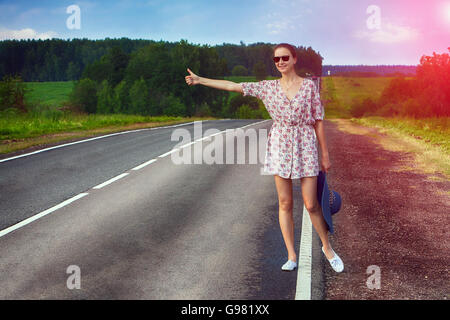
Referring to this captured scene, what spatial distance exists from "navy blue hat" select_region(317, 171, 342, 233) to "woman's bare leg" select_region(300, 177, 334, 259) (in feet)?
0.19

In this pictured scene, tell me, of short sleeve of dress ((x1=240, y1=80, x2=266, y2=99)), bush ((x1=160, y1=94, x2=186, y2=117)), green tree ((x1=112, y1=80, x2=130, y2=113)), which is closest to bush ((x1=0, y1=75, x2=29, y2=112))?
short sleeve of dress ((x1=240, y1=80, x2=266, y2=99))

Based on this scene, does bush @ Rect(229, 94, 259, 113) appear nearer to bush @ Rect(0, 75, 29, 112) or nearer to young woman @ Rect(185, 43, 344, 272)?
bush @ Rect(0, 75, 29, 112)

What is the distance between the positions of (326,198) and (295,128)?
2.66 feet

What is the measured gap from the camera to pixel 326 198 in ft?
14.6

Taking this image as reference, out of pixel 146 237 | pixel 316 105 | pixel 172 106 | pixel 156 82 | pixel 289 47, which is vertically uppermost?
pixel 156 82

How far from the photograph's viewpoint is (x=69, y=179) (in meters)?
9.30

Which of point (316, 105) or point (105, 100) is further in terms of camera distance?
point (105, 100)

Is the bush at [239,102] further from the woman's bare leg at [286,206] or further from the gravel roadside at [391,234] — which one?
the woman's bare leg at [286,206]

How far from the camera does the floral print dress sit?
416 centimetres

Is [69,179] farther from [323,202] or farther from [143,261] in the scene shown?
[323,202]

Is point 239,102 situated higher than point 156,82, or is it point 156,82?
point 156,82

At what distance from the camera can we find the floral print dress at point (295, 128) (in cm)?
416

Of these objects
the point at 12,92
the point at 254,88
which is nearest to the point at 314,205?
Answer: the point at 254,88

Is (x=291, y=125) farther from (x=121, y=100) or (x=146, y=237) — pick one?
(x=121, y=100)
